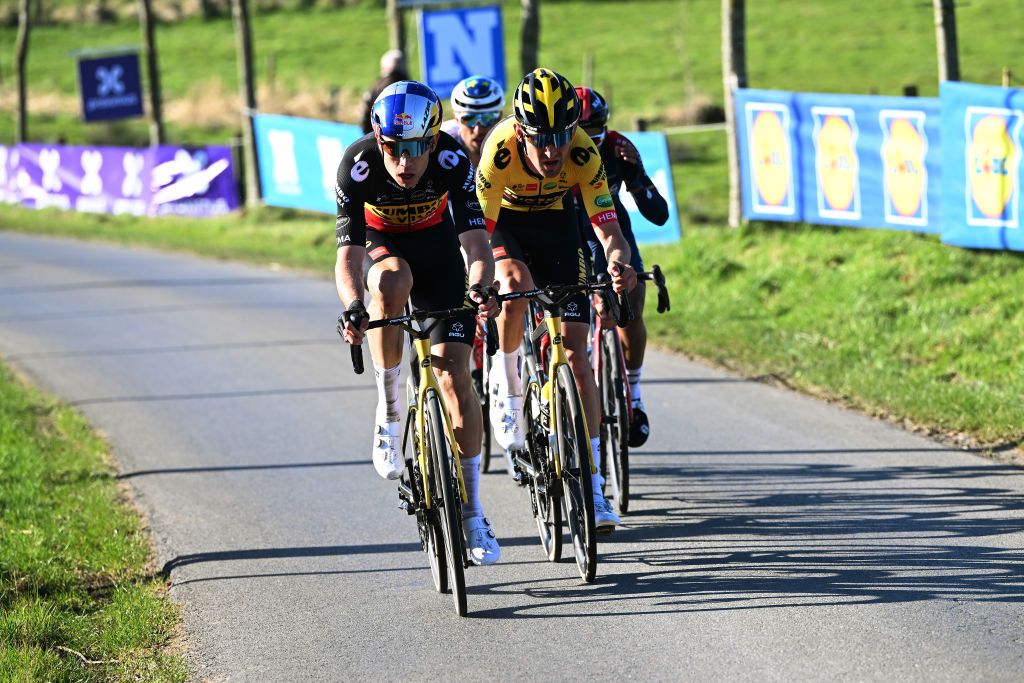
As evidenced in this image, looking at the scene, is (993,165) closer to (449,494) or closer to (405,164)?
(405,164)

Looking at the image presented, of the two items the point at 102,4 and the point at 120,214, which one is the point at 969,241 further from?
the point at 102,4

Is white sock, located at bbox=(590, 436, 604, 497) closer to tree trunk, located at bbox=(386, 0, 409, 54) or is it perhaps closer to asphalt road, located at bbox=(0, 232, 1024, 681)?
asphalt road, located at bbox=(0, 232, 1024, 681)

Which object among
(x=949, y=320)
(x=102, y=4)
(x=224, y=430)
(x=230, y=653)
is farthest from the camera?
(x=102, y=4)

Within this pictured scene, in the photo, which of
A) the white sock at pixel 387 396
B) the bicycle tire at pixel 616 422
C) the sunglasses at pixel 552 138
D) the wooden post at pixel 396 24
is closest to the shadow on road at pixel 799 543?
the bicycle tire at pixel 616 422

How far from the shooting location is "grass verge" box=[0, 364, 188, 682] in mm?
5484

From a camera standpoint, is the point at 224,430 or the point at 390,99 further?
the point at 224,430

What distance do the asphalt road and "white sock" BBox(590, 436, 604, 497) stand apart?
1.30 feet

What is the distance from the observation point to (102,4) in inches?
3054

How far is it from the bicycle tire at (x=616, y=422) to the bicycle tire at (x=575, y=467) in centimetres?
114

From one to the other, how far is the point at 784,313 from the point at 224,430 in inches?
227

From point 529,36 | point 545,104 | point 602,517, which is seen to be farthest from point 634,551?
point 529,36

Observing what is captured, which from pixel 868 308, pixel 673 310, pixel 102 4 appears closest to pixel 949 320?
pixel 868 308

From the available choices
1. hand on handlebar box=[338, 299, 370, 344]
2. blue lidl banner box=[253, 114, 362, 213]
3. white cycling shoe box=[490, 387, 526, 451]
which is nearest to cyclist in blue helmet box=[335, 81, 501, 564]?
hand on handlebar box=[338, 299, 370, 344]

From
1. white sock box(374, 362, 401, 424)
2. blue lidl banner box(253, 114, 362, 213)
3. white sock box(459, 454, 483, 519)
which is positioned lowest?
blue lidl banner box(253, 114, 362, 213)
